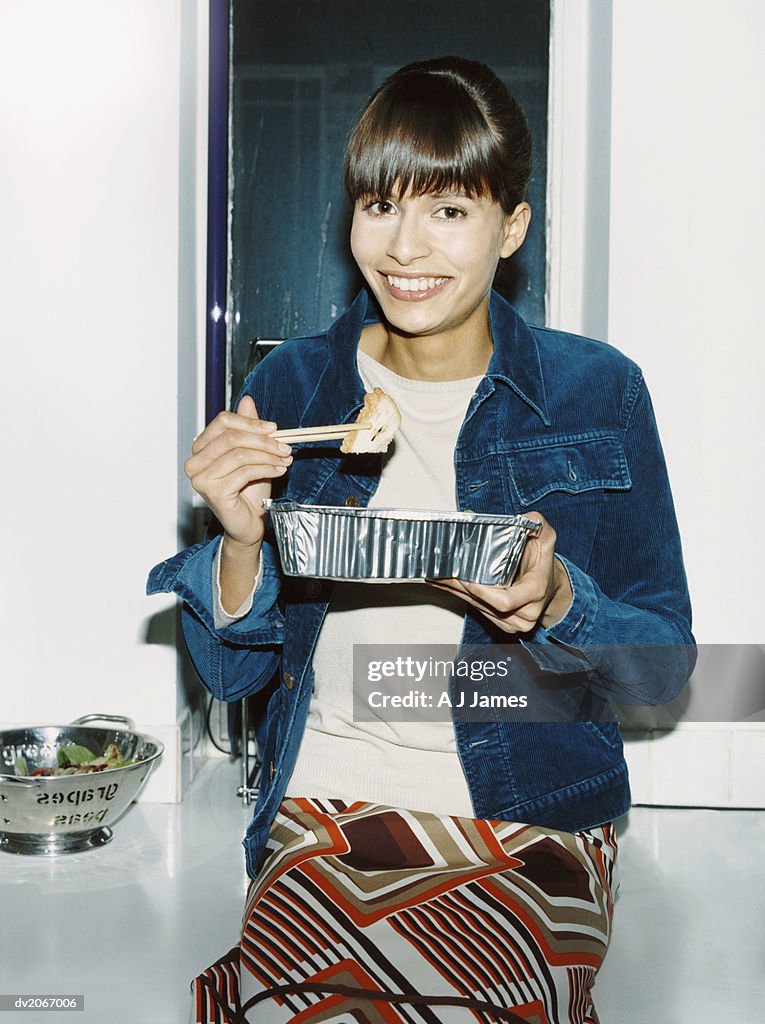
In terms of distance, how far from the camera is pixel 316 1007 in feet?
3.02

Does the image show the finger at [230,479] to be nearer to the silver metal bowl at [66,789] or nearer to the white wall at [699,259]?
the silver metal bowl at [66,789]

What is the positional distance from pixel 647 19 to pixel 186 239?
2.71 ft

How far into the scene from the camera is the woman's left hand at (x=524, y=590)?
0.93 m

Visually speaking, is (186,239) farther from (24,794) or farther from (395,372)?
(24,794)

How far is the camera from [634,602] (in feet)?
3.93

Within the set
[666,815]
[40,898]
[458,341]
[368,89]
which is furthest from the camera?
[368,89]

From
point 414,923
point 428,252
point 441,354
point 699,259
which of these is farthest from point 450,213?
point 699,259

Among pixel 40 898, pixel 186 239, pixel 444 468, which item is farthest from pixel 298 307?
pixel 40 898

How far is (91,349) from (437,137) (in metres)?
0.90

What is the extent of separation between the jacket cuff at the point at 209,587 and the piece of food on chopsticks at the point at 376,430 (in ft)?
0.63

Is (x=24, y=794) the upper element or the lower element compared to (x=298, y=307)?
lower

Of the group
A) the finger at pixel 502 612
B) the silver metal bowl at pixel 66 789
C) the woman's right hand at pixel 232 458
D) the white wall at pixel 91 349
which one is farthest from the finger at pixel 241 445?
the white wall at pixel 91 349
